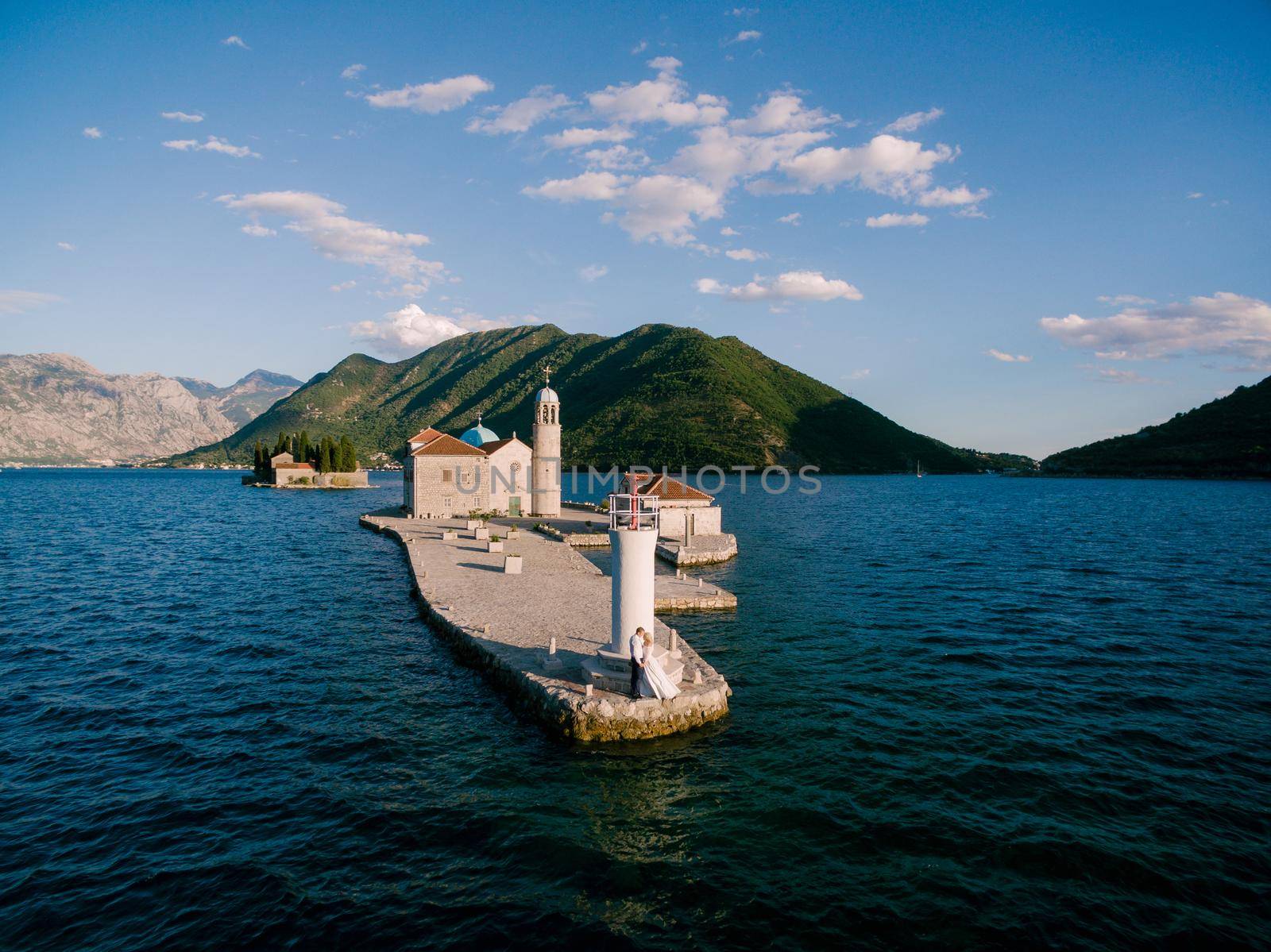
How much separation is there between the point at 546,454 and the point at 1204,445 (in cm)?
18652

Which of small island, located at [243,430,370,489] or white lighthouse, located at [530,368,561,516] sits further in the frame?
small island, located at [243,430,370,489]

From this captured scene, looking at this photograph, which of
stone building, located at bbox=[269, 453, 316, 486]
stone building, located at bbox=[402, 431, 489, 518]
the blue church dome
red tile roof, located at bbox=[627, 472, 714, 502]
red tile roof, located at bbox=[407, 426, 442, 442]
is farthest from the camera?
stone building, located at bbox=[269, 453, 316, 486]

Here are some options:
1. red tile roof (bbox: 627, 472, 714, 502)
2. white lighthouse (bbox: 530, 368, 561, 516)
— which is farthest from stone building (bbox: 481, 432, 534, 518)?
red tile roof (bbox: 627, 472, 714, 502)

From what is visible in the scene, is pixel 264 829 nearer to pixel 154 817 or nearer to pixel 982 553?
pixel 154 817

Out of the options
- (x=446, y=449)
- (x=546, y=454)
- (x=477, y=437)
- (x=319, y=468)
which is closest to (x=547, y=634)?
(x=546, y=454)

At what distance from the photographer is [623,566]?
1586cm

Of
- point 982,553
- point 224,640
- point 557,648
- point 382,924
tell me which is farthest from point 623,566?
point 982,553

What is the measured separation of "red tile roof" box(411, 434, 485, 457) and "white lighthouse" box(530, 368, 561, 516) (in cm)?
509

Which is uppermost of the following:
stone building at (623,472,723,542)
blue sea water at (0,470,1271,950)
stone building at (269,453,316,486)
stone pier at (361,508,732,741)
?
stone building at (269,453,316,486)

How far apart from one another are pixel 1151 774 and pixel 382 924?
1504 cm

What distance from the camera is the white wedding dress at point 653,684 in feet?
48.6

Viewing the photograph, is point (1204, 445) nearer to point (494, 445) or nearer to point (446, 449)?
point (494, 445)

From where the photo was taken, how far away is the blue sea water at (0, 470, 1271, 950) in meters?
9.23

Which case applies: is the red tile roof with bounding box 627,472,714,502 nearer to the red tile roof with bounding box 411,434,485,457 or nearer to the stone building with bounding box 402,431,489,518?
the stone building with bounding box 402,431,489,518
